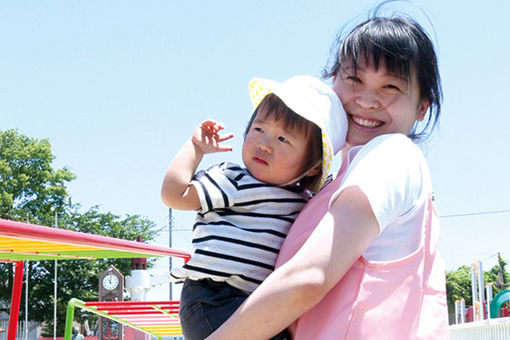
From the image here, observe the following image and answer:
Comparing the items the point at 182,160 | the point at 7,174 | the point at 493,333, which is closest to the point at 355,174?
the point at 182,160

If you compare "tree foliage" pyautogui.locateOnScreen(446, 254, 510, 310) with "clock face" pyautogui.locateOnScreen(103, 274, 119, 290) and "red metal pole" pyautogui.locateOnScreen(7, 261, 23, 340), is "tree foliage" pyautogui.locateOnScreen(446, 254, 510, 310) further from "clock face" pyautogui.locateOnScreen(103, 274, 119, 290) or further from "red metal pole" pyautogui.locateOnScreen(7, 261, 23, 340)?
"red metal pole" pyautogui.locateOnScreen(7, 261, 23, 340)

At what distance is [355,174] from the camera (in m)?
1.01

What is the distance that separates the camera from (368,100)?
1.35 metres

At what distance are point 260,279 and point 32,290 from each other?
32637 mm

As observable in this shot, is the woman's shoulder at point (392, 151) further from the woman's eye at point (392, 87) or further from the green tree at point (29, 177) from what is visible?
the green tree at point (29, 177)

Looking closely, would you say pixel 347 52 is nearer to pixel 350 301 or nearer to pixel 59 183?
pixel 350 301

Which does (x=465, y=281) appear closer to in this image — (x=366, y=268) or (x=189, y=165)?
(x=189, y=165)

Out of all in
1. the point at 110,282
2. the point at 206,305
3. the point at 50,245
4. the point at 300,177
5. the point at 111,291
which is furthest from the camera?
the point at 110,282

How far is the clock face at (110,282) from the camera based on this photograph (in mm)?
24000

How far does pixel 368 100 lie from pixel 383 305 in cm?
49

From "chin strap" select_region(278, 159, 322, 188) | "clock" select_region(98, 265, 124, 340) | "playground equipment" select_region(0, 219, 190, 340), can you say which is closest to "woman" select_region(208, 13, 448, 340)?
"chin strap" select_region(278, 159, 322, 188)

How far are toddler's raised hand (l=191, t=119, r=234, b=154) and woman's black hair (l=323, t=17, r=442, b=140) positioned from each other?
0.32 m

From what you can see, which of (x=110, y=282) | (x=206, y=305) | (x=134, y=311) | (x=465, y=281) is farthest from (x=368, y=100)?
(x=465, y=281)

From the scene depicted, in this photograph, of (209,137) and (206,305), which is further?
(209,137)
